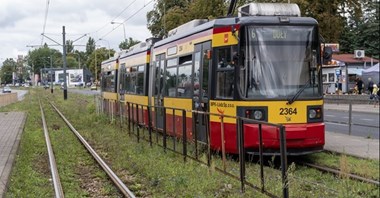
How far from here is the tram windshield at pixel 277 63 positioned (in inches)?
382

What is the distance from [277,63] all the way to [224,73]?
48.8 inches

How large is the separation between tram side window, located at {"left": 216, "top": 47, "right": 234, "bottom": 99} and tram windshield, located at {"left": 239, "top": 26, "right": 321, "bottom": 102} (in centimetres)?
37

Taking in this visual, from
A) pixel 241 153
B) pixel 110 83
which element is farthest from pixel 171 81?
pixel 110 83

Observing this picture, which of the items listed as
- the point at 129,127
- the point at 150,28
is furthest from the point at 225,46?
the point at 150,28

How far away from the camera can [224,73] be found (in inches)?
412

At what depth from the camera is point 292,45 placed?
9.78 m

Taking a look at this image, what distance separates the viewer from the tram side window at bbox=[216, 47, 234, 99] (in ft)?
33.6

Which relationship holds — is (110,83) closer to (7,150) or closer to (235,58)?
(7,150)

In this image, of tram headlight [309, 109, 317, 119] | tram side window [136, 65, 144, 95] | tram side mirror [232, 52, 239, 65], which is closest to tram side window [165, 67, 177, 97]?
tram side window [136, 65, 144, 95]

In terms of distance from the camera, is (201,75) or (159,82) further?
(159,82)

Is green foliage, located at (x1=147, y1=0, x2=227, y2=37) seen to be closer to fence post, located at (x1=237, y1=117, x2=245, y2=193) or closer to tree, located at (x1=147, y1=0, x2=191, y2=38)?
tree, located at (x1=147, y1=0, x2=191, y2=38)

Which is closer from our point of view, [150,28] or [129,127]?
[129,127]

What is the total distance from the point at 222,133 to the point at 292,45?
2313mm

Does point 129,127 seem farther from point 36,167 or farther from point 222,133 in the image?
point 222,133
